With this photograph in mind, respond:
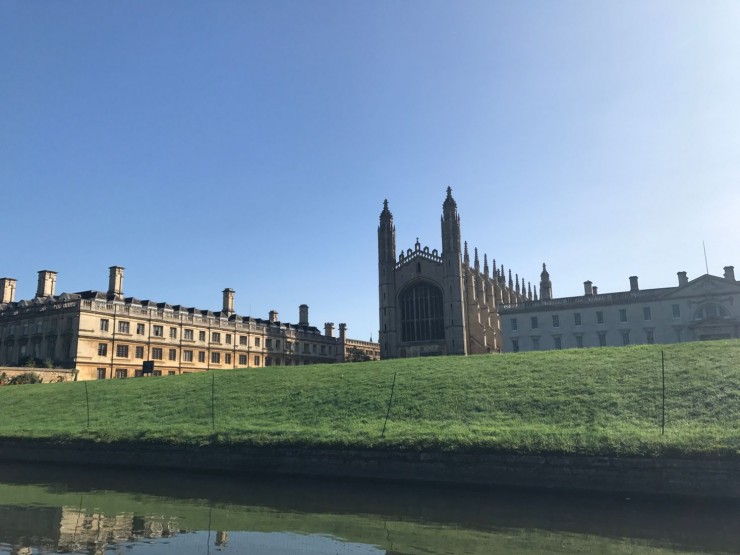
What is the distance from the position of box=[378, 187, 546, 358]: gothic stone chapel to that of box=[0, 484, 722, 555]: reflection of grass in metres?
58.7

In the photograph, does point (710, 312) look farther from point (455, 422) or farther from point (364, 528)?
point (364, 528)

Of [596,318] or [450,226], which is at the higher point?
[450,226]

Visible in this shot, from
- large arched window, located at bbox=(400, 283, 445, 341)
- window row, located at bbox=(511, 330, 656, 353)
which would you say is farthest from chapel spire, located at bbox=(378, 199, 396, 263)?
window row, located at bbox=(511, 330, 656, 353)

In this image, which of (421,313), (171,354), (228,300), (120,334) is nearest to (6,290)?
(120,334)

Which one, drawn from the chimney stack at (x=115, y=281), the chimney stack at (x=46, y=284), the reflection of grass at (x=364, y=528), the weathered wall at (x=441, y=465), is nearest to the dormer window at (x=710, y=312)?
the weathered wall at (x=441, y=465)

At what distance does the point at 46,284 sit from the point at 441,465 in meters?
59.6

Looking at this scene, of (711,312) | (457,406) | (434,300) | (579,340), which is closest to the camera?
(457,406)

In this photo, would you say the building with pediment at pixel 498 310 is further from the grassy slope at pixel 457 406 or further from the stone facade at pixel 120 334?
the grassy slope at pixel 457 406

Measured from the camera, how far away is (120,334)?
57719 millimetres

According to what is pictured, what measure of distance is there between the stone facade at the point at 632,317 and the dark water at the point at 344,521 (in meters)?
50.9

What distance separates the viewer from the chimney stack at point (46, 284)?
6330cm

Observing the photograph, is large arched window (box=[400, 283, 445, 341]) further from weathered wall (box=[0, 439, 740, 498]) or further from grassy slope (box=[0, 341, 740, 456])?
weathered wall (box=[0, 439, 740, 498])

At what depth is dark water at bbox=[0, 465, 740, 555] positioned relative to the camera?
11.4m

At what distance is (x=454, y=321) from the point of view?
239 ft
